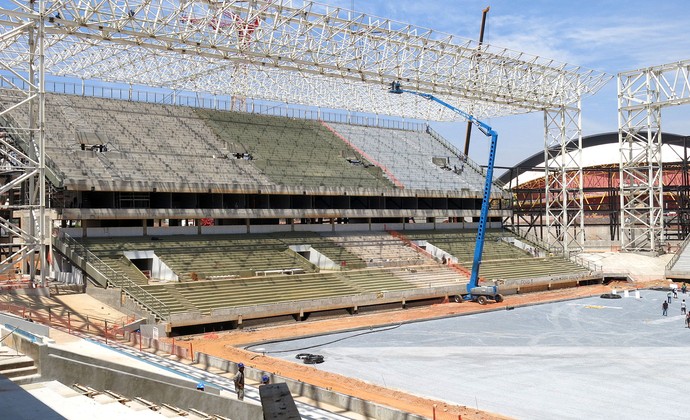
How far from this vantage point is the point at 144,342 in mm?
27094

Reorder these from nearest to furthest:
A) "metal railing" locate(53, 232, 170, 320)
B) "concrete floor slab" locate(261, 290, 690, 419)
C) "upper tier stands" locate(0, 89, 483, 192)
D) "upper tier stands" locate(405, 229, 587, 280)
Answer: "concrete floor slab" locate(261, 290, 690, 419)
"metal railing" locate(53, 232, 170, 320)
"upper tier stands" locate(0, 89, 483, 192)
"upper tier stands" locate(405, 229, 587, 280)

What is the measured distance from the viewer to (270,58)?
38906 mm

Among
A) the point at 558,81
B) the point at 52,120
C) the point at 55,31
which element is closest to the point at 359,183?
the point at 558,81

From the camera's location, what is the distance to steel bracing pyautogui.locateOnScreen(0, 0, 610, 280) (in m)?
33.2

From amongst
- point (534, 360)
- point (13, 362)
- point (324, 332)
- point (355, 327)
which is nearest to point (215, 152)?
point (355, 327)

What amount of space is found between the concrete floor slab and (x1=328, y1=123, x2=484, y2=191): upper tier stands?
72.3 feet

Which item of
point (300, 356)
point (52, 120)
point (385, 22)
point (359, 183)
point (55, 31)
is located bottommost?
point (300, 356)

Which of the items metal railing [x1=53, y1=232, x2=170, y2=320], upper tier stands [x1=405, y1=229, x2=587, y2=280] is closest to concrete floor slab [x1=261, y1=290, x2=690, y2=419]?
metal railing [x1=53, y1=232, x2=170, y2=320]

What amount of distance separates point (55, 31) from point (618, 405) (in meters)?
29.0

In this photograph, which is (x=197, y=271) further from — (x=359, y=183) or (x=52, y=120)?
(x=359, y=183)

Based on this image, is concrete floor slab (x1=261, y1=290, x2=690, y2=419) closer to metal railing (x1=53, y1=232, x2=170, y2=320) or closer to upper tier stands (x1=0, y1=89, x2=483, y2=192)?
metal railing (x1=53, y1=232, x2=170, y2=320)

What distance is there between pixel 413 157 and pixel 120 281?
117 feet

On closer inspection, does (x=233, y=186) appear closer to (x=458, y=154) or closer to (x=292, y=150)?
(x=292, y=150)

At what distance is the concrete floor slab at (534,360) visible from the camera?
19703mm
